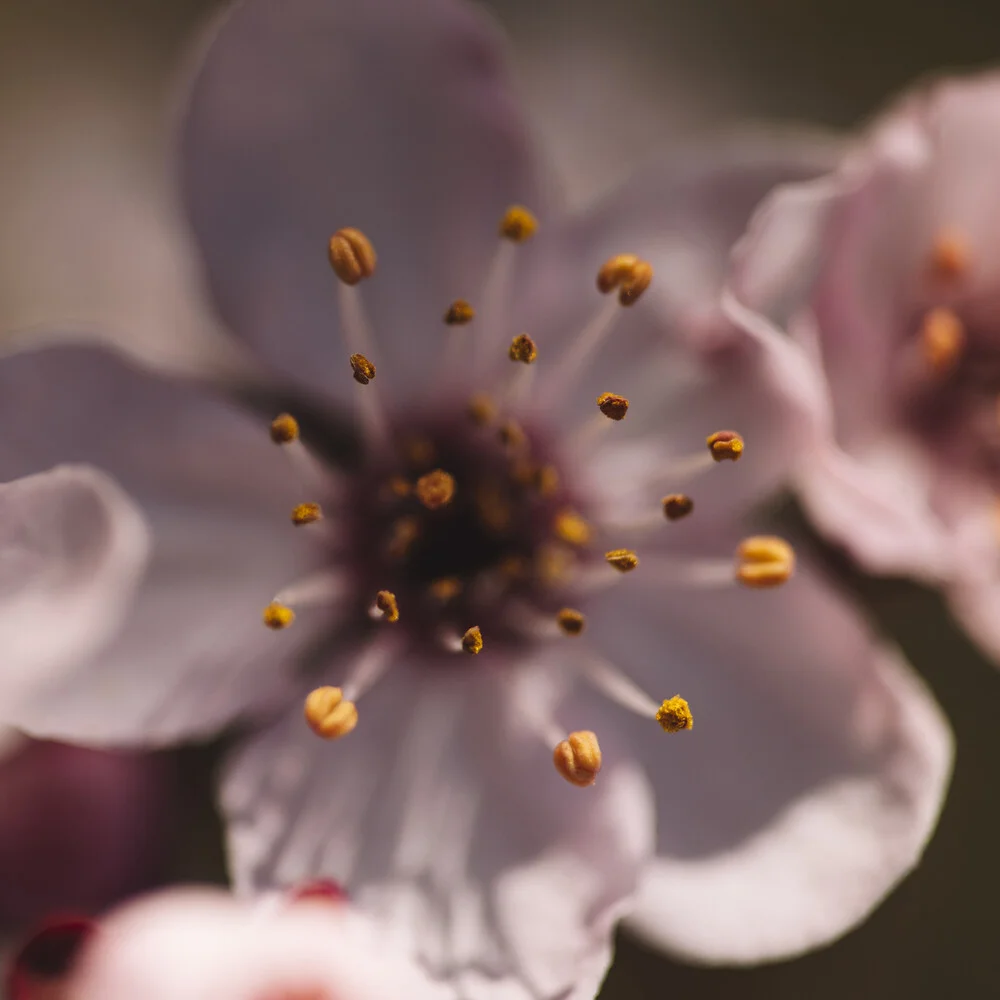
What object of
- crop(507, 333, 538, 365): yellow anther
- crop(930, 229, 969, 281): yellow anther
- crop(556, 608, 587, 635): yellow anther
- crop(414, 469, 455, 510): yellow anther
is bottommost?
crop(556, 608, 587, 635): yellow anther

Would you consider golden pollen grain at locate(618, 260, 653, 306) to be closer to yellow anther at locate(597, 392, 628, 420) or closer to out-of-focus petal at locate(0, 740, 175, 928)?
yellow anther at locate(597, 392, 628, 420)

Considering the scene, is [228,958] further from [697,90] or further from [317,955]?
[697,90]

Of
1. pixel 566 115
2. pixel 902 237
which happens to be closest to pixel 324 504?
pixel 902 237

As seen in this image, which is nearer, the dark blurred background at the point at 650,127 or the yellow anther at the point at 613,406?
the yellow anther at the point at 613,406

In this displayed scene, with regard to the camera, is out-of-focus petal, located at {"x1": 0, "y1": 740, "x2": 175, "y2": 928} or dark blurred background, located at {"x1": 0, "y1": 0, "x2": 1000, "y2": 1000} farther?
dark blurred background, located at {"x1": 0, "y1": 0, "x2": 1000, "y2": 1000}

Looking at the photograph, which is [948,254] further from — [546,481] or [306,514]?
[306,514]

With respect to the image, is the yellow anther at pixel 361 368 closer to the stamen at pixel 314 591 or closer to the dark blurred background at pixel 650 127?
the stamen at pixel 314 591

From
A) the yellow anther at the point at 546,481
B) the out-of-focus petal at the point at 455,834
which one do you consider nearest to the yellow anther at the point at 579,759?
the out-of-focus petal at the point at 455,834

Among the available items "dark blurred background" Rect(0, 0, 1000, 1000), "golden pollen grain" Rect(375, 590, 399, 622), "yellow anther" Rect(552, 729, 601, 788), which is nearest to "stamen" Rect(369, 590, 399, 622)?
"golden pollen grain" Rect(375, 590, 399, 622)
